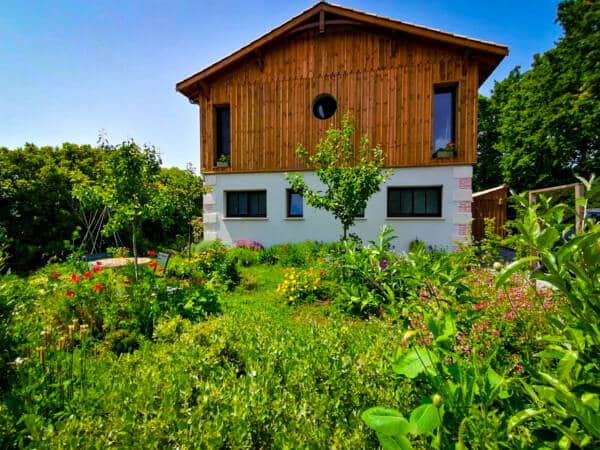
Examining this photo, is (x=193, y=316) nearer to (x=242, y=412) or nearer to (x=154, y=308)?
(x=154, y=308)

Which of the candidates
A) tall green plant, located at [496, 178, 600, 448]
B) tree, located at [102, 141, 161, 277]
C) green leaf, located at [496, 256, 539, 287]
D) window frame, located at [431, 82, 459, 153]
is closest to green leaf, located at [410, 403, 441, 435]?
tall green plant, located at [496, 178, 600, 448]

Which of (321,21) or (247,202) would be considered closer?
(321,21)

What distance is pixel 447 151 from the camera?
1081 cm

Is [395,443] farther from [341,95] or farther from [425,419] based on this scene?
[341,95]

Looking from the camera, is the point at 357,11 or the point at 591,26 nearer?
the point at 357,11

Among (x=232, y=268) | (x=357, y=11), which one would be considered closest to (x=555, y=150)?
(x=357, y=11)

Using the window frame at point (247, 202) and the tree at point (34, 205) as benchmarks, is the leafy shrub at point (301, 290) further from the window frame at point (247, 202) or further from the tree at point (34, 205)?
the tree at point (34, 205)

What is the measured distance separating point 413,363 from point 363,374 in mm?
641

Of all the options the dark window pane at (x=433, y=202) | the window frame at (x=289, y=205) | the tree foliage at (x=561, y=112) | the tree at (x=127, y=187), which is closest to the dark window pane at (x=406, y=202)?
the dark window pane at (x=433, y=202)

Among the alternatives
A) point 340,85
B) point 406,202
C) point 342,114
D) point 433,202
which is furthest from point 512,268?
point 340,85

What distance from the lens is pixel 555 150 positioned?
17328 mm

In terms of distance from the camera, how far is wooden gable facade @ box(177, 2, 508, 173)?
10789 mm

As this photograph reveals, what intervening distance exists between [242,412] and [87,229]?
1304 cm

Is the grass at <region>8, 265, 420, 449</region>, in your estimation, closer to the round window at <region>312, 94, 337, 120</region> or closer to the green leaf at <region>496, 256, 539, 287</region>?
the green leaf at <region>496, 256, 539, 287</region>
